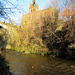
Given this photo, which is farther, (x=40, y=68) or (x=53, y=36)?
(x=53, y=36)

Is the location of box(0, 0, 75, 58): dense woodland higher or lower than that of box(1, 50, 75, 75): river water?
higher

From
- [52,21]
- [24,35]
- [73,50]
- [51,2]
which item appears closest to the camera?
[73,50]

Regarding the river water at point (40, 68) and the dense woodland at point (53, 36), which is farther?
the dense woodland at point (53, 36)

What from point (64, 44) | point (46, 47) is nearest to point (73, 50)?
point (64, 44)

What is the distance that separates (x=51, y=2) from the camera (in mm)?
14297

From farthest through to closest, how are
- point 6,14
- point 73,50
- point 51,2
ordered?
point 51,2, point 73,50, point 6,14

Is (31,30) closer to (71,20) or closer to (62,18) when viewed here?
(62,18)

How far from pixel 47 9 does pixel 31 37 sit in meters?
5.53

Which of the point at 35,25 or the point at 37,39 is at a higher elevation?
the point at 35,25

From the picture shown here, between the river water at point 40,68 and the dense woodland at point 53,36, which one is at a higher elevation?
the dense woodland at point 53,36

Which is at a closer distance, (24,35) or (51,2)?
(51,2)

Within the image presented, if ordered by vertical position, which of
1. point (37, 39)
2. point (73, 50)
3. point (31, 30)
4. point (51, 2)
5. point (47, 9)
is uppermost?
point (51, 2)

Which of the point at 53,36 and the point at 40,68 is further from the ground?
the point at 53,36

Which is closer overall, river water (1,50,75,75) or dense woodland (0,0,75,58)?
river water (1,50,75,75)
